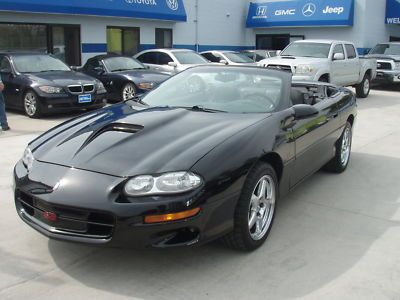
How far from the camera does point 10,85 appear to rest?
34.7ft

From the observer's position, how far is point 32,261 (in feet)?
11.3

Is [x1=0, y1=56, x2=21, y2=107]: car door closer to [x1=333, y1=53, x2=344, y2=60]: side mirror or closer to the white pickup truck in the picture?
the white pickup truck

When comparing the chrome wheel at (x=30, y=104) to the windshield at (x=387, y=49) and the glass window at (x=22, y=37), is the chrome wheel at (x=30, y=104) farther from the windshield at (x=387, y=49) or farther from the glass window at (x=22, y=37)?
the windshield at (x=387, y=49)

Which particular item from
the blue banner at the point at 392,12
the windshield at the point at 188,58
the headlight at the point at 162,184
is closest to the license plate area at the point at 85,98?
the windshield at the point at 188,58

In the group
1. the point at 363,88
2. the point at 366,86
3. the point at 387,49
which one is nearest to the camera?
the point at 363,88

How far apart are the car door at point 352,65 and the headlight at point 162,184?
1203cm

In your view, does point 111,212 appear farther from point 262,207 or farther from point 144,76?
point 144,76

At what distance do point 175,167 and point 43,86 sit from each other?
25.3 feet

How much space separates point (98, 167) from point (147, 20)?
694 inches

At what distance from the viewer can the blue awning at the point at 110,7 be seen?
14.5 m

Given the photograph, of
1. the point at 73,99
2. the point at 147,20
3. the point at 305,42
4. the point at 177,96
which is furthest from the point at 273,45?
the point at 177,96

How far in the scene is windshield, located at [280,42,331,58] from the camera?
1339 cm

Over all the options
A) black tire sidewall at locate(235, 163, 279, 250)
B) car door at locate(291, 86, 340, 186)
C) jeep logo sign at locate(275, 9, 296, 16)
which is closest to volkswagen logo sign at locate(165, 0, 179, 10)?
jeep logo sign at locate(275, 9, 296, 16)

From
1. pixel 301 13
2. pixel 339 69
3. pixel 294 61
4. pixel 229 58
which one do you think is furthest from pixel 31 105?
pixel 301 13
